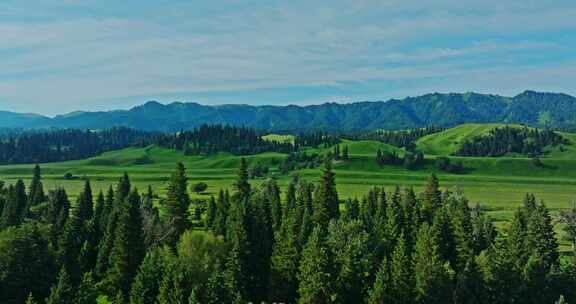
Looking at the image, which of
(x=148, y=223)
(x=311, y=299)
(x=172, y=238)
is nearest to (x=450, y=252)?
(x=311, y=299)

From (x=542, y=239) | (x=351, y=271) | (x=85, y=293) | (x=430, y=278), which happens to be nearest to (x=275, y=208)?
(x=351, y=271)

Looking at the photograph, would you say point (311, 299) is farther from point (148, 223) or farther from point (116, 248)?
point (148, 223)

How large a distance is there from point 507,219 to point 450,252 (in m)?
65.1

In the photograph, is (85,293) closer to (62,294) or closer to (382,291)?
(62,294)

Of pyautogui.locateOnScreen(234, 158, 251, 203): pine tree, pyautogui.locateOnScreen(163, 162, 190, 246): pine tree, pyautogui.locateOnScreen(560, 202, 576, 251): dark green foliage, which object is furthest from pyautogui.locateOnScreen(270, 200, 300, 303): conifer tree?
pyautogui.locateOnScreen(560, 202, 576, 251): dark green foliage

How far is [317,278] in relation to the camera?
6475 cm

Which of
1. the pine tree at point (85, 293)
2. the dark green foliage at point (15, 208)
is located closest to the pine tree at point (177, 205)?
the pine tree at point (85, 293)

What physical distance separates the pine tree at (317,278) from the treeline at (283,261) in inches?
4.9

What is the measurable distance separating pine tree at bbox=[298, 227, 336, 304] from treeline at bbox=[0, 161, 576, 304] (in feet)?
0.41

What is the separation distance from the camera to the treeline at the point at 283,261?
212ft

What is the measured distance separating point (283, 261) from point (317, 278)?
1227 cm

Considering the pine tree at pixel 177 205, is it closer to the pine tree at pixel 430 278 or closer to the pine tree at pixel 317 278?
the pine tree at pixel 317 278

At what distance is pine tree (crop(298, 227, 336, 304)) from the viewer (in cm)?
6475

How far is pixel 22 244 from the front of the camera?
7288cm
